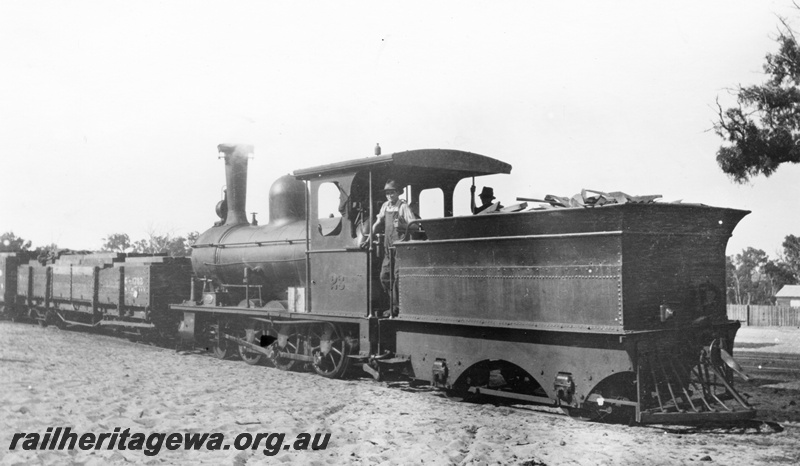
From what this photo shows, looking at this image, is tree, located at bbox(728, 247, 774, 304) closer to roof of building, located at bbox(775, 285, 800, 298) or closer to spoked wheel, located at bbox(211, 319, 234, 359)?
roof of building, located at bbox(775, 285, 800, 298)

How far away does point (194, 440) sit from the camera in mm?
5512

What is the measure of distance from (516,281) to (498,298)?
30 centimetres

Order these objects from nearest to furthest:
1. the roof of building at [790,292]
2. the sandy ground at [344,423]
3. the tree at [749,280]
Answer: the sandy ground at [344,423]
the roof of building at [790,292]
the tree at [749,280]

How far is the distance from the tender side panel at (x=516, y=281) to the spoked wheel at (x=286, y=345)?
2.65m

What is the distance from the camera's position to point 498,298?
7.04 m

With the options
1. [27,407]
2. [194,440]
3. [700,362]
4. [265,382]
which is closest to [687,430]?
[700,362]

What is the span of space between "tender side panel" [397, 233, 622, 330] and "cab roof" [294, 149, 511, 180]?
45.1 inches

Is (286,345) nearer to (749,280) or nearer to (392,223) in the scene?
(392,223)

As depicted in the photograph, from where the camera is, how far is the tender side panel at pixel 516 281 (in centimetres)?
619

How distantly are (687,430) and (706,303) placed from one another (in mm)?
1339

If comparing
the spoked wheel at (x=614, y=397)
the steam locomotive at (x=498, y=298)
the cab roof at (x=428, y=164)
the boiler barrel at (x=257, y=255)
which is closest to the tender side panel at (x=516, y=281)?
the steam locomotive at (x=498, y=298)

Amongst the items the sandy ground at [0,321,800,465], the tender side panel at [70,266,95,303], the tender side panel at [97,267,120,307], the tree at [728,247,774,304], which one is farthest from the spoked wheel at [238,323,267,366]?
the tree at [728,247,774,304]

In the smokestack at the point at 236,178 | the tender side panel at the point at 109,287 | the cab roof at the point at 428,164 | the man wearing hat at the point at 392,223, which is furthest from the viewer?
the tender side panel at the point at 109,287

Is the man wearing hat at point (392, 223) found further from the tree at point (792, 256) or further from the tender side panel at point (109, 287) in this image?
the tree at point (792, 256)
